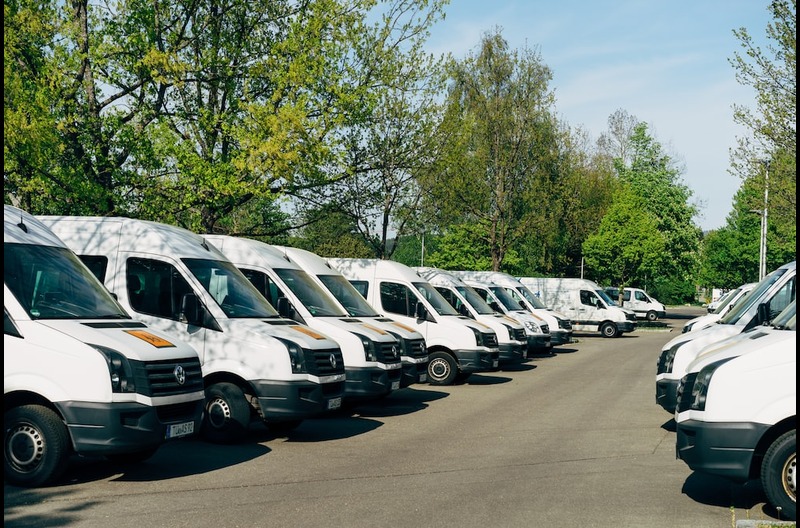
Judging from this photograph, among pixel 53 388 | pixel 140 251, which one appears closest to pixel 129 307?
pixel 140 251

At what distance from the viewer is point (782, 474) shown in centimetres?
733

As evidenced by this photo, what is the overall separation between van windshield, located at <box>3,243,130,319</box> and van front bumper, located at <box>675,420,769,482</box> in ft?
18.5

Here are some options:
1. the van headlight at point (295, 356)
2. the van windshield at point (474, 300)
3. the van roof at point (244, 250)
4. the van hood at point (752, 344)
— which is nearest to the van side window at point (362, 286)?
the van windshield at point (474, 300)

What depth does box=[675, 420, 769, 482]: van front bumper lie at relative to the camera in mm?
7371

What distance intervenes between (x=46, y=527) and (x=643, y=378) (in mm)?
16526

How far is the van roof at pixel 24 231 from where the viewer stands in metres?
9.38

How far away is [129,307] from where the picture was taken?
11.7 m

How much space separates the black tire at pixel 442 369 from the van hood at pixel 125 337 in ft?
33.6

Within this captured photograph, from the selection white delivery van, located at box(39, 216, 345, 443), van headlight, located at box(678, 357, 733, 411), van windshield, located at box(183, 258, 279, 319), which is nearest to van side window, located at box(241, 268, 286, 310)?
van windshield, located at box(183, 258, 279, 319)

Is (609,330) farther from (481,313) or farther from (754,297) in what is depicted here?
(754,297)

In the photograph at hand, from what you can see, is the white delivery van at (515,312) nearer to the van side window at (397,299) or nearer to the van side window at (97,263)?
the van side window at (397,299)

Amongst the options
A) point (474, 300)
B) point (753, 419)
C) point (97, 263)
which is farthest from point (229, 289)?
point (474, 300)

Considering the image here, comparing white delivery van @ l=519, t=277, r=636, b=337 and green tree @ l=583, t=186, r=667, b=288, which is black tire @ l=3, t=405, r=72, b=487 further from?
green tree @ l=583, t=186, r=667, b=288

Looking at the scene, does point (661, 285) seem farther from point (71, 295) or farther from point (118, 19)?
point (71, 295)
